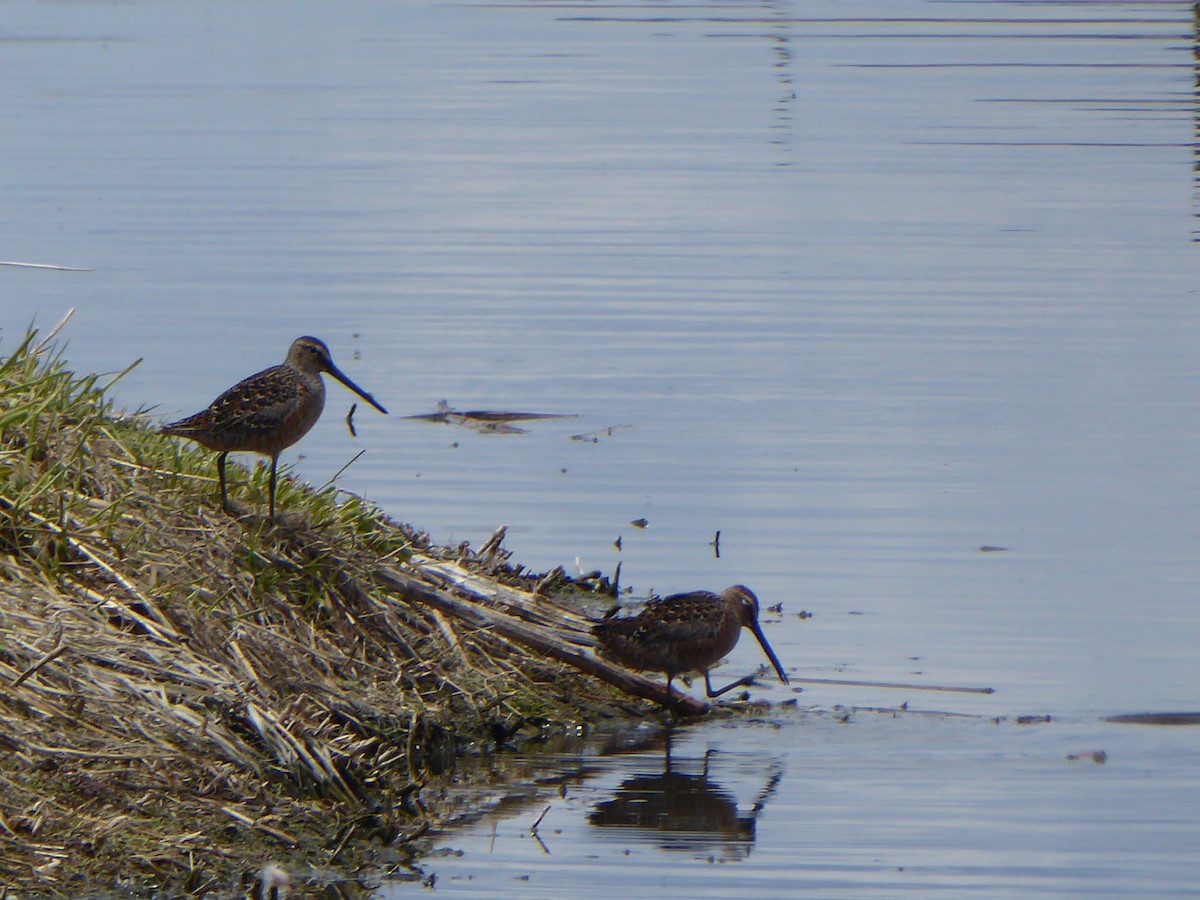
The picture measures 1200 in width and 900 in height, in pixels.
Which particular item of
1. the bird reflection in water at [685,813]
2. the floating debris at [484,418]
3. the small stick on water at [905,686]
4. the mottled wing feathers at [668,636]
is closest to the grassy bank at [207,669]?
the mottled wing feathers at [668,636]

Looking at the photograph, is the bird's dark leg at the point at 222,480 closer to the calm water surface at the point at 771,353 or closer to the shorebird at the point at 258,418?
the shorebird at the point at 258,418

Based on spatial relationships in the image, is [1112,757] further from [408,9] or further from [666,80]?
[408,9]

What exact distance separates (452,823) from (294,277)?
→ 10.6 metres

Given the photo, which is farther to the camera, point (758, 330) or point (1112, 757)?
point (758, 330)

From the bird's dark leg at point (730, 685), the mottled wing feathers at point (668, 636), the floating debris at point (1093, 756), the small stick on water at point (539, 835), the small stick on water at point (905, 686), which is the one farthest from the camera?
the small stick on water at point (905, 686)

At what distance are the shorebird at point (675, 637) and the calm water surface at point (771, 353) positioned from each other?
0.29 m

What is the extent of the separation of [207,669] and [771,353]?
27.2 ft

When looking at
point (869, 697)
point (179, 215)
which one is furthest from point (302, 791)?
point (179, 215)

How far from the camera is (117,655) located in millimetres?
7273

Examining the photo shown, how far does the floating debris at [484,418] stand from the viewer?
43.1 ft

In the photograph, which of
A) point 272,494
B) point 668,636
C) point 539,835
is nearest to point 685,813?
point 539,835

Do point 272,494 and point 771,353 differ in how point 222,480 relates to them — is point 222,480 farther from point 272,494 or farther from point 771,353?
point 771,353

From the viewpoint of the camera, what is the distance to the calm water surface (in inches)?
306

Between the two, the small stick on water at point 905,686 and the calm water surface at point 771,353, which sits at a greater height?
the calm water surface at point 771,353
